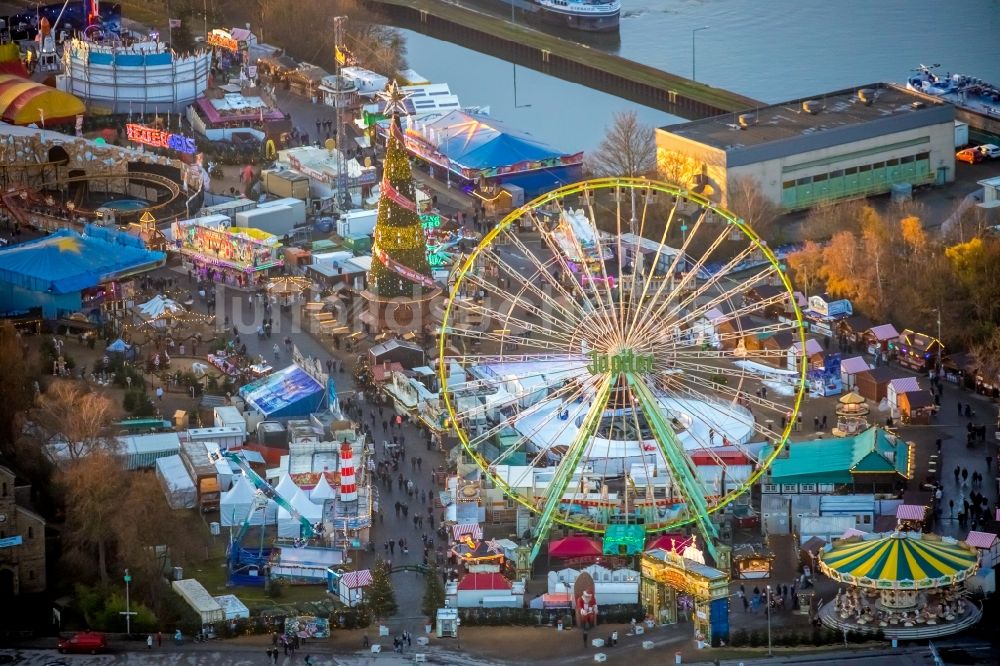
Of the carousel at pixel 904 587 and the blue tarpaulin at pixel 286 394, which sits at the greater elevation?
the blue tarpaulin at pixel 286 394

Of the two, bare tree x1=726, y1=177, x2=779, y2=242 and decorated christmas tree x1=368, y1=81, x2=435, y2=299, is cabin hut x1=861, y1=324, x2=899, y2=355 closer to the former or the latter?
bare tree x1=726, y1=177, x2=779, y2=242

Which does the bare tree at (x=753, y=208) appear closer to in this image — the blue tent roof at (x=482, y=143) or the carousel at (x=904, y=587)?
the blue tent roof at (x=482, y=143)

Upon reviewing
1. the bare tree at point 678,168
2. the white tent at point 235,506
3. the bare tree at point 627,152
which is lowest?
the white tent at point 235,506

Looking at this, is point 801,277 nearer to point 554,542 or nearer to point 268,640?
point 554,542

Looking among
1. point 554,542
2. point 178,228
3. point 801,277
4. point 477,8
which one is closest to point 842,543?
point 554,542

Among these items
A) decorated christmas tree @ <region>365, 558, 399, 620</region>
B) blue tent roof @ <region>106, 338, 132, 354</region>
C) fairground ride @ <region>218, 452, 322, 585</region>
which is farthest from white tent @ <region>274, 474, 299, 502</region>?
blue tent roof @ <region>106, 338, 132, 354</region>

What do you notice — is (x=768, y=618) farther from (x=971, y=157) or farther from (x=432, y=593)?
(x=971, y=157)

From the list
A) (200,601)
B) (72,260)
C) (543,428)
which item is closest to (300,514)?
(200,601)

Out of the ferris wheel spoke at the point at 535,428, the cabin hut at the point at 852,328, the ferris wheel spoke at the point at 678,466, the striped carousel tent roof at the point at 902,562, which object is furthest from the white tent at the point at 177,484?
the cabin hut at the point at 852,328
